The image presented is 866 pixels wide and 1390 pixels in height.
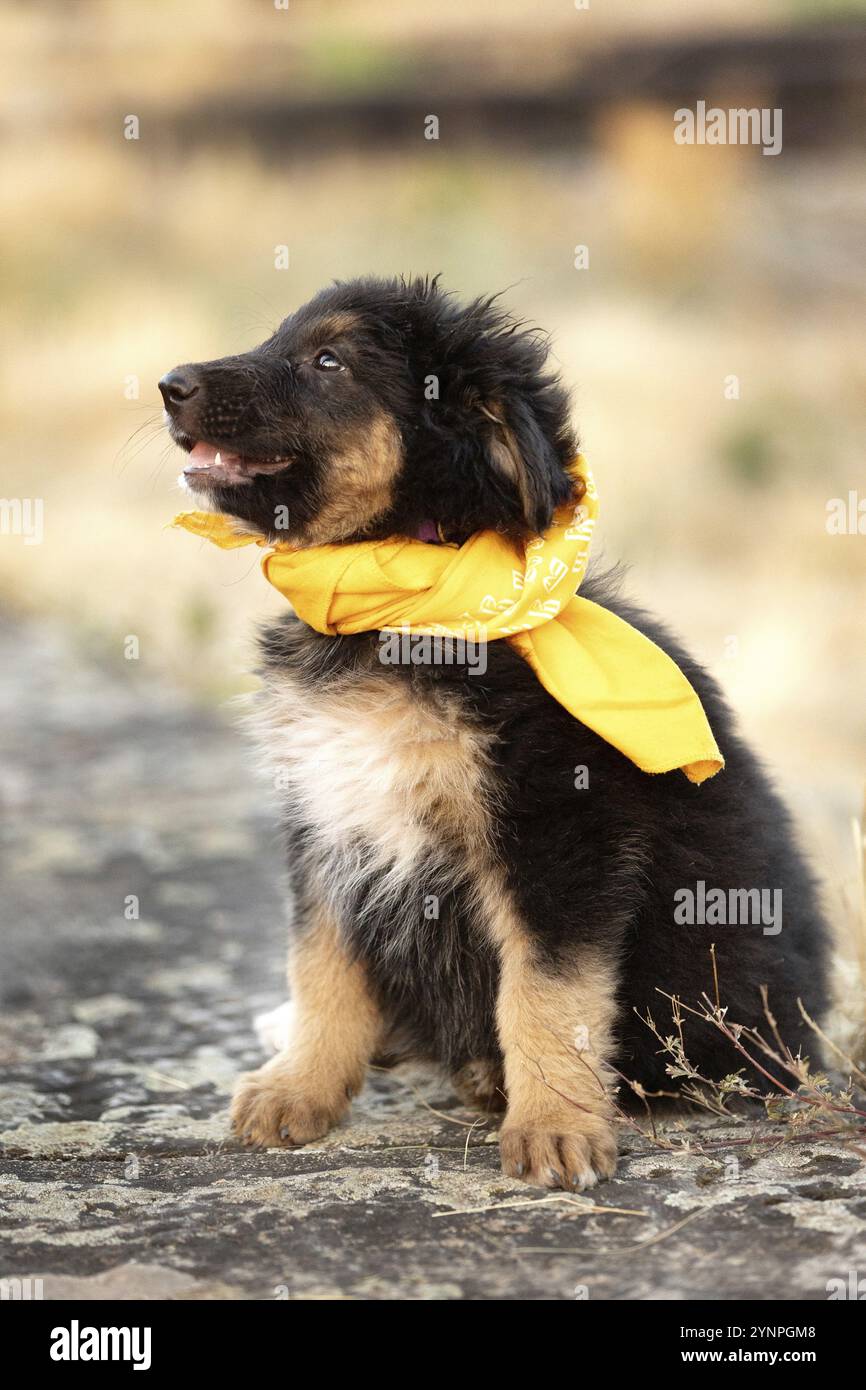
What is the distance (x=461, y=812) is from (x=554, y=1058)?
658 mm

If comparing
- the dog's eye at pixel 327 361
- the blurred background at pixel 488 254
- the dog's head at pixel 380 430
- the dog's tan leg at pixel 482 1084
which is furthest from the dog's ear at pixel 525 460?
the blurred background at pixel 488 254

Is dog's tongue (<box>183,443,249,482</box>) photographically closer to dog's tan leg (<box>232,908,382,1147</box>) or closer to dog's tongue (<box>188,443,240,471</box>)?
dog's tongue (<box>188,443,240,471</box>)

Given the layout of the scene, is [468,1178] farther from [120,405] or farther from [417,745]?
[120,405]

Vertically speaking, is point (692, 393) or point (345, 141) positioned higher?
point (345, 141)

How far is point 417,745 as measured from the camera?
12.8ft

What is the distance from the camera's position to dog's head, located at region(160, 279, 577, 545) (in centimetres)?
405

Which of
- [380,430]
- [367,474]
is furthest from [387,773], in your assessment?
[380,430]

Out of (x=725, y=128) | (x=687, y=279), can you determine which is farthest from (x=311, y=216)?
(x=725, y=128)

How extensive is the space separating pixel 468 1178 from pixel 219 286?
14.2 m

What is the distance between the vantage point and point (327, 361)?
14.0ft

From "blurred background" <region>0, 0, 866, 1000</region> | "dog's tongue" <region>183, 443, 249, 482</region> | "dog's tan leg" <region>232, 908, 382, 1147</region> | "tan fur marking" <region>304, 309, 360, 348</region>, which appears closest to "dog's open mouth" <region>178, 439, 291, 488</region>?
"dog's tongue" <region>183, 443, 249, 482</region>

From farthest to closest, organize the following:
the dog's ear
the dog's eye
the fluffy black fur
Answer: the dog's eye → the dog's ear → the fluffy black fur

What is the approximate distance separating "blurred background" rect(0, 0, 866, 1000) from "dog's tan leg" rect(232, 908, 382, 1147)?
192 inches

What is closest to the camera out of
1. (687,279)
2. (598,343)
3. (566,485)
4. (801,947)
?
(566,485)
